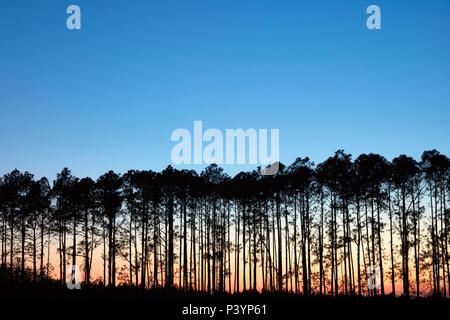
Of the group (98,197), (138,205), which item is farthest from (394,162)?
(98,197)

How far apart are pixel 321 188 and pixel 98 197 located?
68.8ft

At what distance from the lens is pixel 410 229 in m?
38.2

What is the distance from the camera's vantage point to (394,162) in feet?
123

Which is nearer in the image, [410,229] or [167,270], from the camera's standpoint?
[410,229]

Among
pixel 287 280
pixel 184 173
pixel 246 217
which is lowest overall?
pixel 287 280

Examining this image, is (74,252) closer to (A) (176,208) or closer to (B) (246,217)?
(A) (176,208)

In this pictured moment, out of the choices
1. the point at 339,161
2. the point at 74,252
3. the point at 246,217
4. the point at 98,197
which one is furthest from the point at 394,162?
the point at 74,252

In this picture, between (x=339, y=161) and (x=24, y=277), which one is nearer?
(x=339, y=161)

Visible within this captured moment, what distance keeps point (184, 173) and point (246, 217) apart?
802 centimetres

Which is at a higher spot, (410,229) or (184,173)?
(184,173)

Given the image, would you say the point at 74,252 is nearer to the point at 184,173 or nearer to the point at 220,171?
the point at 184,173
